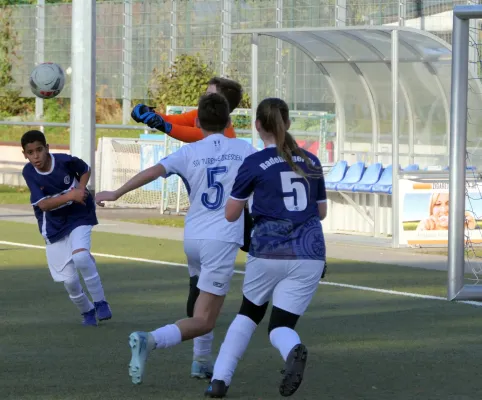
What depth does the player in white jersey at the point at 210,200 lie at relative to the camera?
750 cm

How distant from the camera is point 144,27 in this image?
35.4 meters

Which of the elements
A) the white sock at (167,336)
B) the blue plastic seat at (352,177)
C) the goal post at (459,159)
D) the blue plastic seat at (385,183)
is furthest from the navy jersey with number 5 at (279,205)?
the blue plastic seat at (352,177)

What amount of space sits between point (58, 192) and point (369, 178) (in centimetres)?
946

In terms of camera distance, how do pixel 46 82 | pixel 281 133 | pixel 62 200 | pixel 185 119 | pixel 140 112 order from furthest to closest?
pixel 46 82 < pixel 62 200 < pixel 185 119 < pixel 140 112 < pixel 281 133

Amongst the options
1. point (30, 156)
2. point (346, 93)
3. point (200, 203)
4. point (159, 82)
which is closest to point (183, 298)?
point (30, 156)

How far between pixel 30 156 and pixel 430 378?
3826 millimetres

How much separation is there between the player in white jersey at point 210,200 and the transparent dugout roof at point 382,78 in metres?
11.0

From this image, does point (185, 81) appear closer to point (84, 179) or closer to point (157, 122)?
point (84, 179)

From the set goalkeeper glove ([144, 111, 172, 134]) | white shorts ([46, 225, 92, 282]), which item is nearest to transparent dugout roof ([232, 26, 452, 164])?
white shorts ([46, 225, 92, 282])

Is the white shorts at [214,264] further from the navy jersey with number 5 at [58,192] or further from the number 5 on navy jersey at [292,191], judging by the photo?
the navy jersey with number 5 at [58,192]

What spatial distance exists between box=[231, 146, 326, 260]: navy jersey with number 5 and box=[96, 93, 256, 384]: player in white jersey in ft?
1.54

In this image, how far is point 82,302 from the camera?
10297 millimetres

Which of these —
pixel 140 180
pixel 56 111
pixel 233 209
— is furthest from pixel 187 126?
pixel 56 111

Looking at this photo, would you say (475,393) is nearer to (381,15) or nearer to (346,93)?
(346,93)
